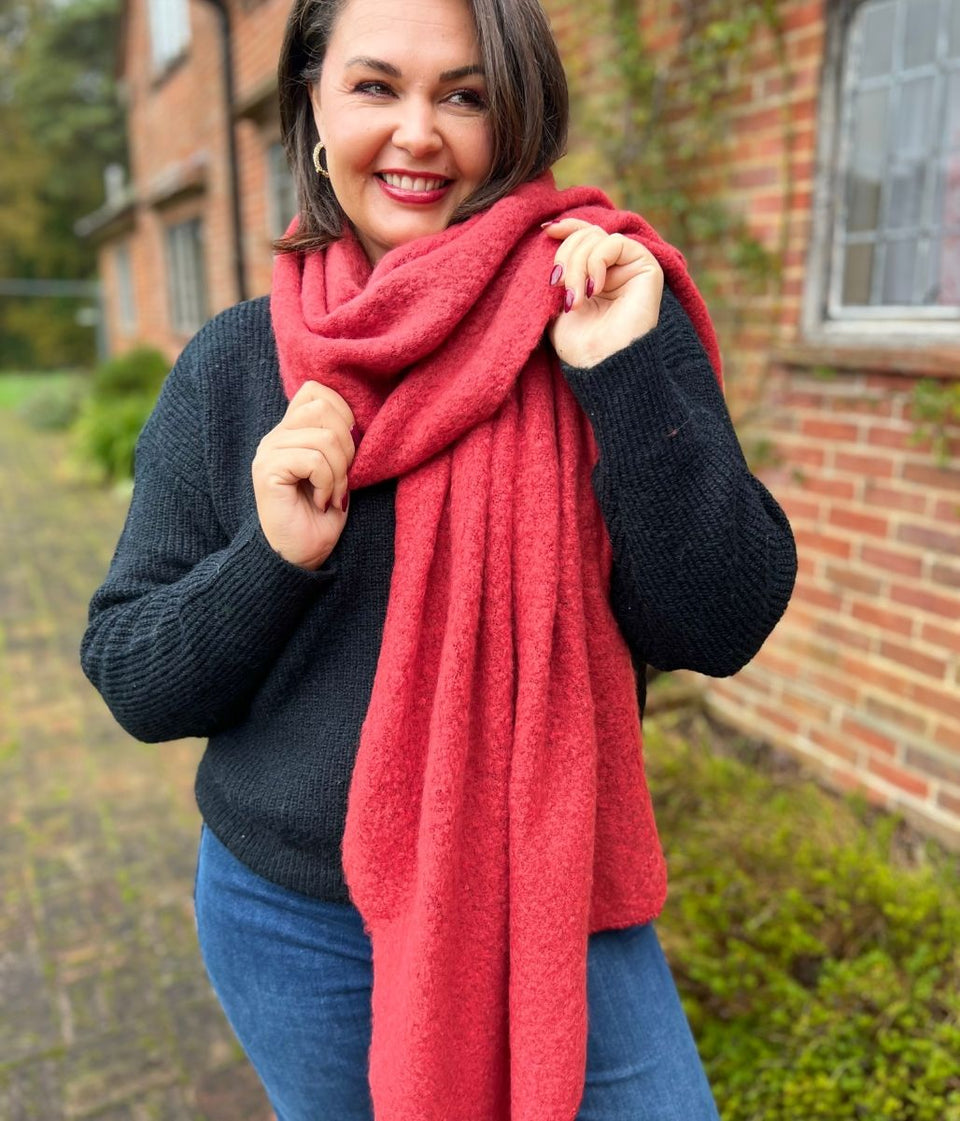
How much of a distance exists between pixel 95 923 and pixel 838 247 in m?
3.31

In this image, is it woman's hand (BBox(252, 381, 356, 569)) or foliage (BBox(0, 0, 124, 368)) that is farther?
foliage (BBox(0, 0, 124, 368))

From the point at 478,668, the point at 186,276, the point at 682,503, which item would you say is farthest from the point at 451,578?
the point at 186,276

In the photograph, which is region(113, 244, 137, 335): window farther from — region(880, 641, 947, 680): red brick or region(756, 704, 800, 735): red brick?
region(880, 641, 947, 680): red brick

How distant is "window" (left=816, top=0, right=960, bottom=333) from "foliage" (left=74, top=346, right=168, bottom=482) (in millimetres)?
6518

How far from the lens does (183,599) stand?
124 cm

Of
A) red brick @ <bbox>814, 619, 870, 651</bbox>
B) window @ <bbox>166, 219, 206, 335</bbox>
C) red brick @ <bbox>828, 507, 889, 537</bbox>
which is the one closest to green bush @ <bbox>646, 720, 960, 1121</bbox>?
red brick @ <bbox>814, 619, 870, 651</bbox>

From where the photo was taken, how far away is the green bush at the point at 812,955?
2191mm

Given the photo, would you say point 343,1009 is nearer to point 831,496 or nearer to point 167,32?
point 831,496

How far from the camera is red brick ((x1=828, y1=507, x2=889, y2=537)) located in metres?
3.03

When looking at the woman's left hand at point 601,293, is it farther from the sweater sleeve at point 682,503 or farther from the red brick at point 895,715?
the red brick at point 895,715

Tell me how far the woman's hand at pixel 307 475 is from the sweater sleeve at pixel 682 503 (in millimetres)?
300

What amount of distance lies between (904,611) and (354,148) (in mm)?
2370

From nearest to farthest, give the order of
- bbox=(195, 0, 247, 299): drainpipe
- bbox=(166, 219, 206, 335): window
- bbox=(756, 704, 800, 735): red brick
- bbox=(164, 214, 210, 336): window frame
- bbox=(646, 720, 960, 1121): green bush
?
bbox=(646, 720, 960, 1121): green bush → bbox=(756, 704, 800, 735): red brick → bbox=(195, 0, 247, 299): drainpipe → bbox=(164, 214, 210, 336): window frame → bbox=(166, 219, 206, 335): window

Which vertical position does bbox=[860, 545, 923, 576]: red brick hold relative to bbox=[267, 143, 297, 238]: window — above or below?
below
